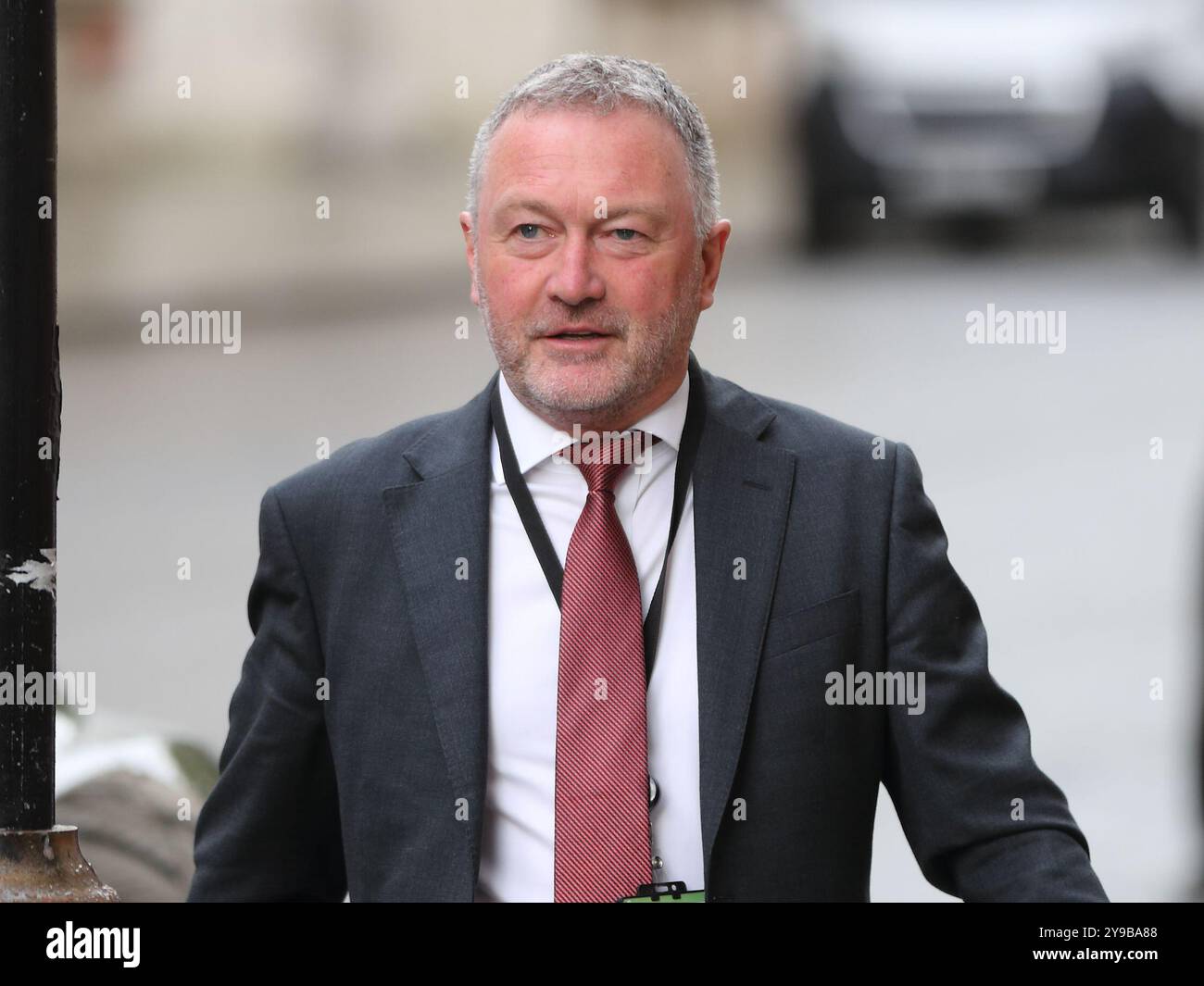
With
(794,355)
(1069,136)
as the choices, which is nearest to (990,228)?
(1069,136)

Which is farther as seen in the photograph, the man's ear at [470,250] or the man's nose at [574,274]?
the man's ear at [470,250]

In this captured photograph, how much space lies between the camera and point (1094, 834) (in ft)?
23.1

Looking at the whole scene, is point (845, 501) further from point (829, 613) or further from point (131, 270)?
point (131, 270)

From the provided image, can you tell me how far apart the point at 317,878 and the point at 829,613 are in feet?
2.83

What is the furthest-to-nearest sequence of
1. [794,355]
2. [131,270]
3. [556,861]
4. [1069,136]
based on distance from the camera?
[1069,136], [131,270], [794,355], [556,861]

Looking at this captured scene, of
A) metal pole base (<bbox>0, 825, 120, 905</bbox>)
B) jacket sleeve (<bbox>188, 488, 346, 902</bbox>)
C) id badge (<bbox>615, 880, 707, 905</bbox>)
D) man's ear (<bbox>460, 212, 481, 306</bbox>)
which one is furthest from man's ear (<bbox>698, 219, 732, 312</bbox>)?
metal pole base (<bbox>0, 825, 120, 905</bbox>)

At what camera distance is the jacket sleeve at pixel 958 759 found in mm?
2928

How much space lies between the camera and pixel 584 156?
3018 millimetres

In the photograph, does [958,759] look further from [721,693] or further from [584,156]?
[584,156]

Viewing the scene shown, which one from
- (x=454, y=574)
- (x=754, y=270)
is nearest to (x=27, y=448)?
(x=454, y=574)

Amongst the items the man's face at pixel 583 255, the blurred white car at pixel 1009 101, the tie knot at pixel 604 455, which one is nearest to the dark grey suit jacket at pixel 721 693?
the tie knot at pixel 604 455

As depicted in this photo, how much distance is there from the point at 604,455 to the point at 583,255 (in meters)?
0.33

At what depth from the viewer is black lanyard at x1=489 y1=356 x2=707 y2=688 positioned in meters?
3.07

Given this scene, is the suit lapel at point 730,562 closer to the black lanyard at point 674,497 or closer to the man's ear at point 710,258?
the black lanyard at point 674,497
